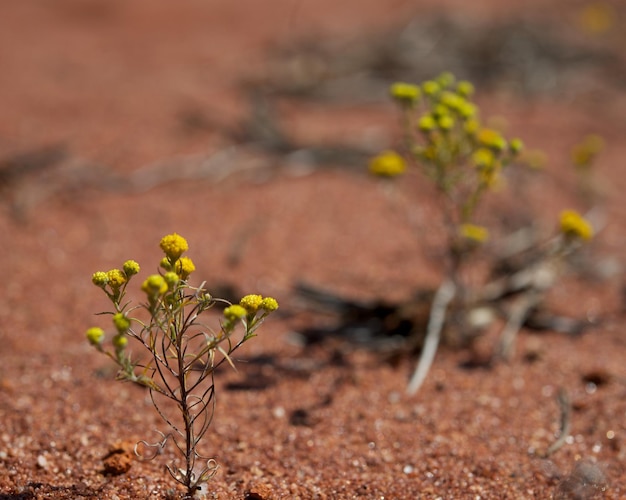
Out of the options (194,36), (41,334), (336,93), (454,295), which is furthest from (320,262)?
(194,36)

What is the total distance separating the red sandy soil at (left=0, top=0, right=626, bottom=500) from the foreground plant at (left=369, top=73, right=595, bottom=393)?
16cm

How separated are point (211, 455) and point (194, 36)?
603 centimetres

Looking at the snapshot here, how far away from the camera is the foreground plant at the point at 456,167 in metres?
2.30

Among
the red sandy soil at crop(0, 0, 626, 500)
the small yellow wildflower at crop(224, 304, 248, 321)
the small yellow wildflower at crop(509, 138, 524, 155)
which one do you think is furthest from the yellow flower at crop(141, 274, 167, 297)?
the small yellow wildflower at crop(509, 138, 524, 155)

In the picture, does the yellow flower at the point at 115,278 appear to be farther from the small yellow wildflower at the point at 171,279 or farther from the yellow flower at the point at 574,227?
the yellow flower at the point at 574,227

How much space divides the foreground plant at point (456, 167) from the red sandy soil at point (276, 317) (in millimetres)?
162

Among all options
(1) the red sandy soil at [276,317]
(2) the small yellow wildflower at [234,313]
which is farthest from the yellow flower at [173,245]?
(1) the red sandy soil at [276,317]

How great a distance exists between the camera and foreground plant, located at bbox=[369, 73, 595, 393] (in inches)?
90.5

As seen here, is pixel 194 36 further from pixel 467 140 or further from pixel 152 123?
pixel 467 140

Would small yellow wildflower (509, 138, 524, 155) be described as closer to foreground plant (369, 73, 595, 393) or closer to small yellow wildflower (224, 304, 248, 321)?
foreground plant (369, 73, 595, 393)

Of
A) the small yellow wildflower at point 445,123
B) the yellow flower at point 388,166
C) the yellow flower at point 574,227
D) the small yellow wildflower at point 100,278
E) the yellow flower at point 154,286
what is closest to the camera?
the yellow flower at point 154,286

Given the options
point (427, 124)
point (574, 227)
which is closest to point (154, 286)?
point (427, 124)

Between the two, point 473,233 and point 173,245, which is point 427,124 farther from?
point 173,245

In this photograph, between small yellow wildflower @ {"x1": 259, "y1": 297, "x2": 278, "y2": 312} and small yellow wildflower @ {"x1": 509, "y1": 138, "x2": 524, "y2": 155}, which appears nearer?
small yellow wildflower @ {"x1": 259, "y1": 297, "x2": 278, "y2": 312}
